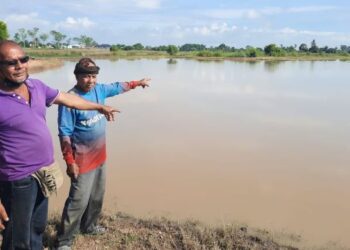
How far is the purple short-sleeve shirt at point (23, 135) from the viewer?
7.14 ft

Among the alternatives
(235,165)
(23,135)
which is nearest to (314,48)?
(235,165)

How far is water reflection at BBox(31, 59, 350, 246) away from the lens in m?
5.02

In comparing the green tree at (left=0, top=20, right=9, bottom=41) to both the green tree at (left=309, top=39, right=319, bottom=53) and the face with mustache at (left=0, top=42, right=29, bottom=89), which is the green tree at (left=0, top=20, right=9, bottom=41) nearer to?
the face with mustache at (left=0, top=42, right=29, bottom=89)

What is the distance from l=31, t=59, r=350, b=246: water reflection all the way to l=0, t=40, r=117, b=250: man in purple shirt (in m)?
2.54

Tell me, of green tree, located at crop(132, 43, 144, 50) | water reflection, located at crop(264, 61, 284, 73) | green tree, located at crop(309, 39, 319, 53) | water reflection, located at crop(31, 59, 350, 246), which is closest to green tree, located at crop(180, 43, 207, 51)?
green tree, located at crop(132, 43, 144, 50)

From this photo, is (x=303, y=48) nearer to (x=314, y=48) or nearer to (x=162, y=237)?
(x=314, y=48)

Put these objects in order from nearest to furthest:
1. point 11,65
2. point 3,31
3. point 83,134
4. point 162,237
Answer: point 11,65, point 83,134, point 162,237, point 3,31

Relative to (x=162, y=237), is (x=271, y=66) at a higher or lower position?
lower

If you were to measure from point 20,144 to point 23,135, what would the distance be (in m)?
0.05

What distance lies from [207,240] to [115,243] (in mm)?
745

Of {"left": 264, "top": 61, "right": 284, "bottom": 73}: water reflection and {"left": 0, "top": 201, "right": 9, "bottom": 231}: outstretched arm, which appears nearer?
{"left": 0, "top": 201, "right": 9, "bottom": 231}: outstretched arm

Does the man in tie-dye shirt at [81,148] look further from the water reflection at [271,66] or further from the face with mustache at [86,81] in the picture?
the water reflection at [271,66]

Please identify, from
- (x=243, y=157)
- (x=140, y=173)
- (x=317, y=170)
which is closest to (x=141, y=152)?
(x=140, y=173)

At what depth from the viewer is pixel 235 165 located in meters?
6.87
